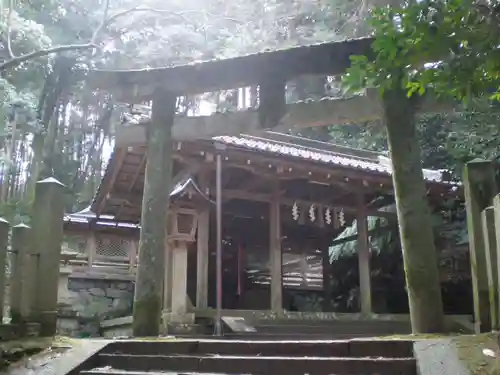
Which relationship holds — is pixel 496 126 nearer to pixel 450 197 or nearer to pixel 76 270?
pixel 450 197

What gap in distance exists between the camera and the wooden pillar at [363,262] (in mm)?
11672

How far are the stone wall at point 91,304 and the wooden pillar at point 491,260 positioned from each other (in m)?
11.7

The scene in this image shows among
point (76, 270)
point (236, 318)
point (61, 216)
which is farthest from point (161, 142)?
point (76, 270)

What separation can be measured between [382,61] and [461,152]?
10.3 meters

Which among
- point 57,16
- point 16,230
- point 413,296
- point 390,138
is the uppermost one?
point 57,16

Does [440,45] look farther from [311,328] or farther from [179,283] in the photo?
[311,328]

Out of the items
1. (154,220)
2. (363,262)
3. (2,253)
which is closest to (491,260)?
(154,220)

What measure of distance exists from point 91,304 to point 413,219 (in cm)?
1184

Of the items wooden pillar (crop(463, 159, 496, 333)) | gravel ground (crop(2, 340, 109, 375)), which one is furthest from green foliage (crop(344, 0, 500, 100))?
gravel ground (crop(2, 340, 109, 375))

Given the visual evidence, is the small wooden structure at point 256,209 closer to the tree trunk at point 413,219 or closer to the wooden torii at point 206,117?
the wooden torii at point 206,117

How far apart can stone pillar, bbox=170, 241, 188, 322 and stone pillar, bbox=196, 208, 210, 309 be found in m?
0.42

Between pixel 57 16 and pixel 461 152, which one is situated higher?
pixel 57 16

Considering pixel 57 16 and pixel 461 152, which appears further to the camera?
pixel 57 16

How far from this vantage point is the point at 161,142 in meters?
6.95
